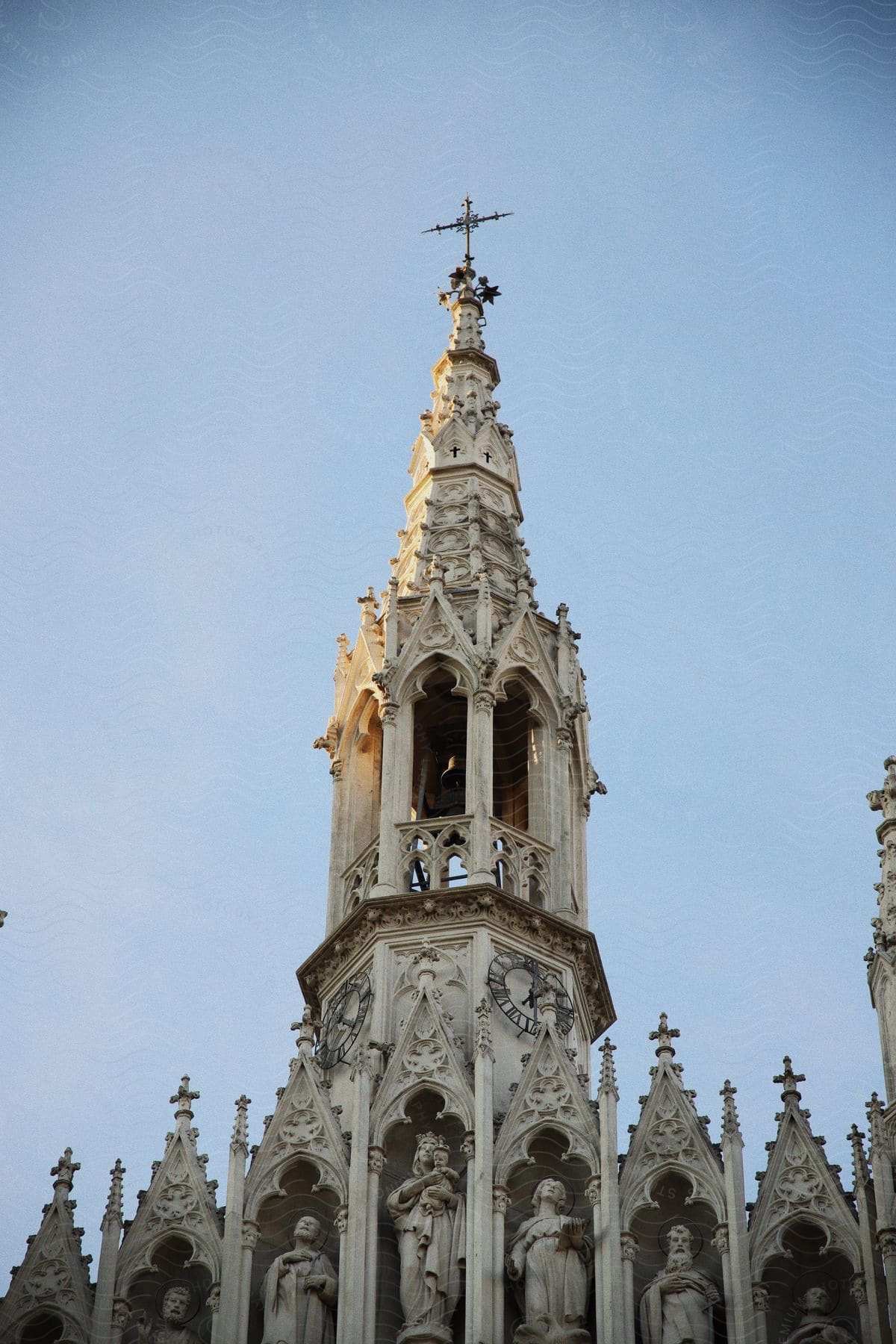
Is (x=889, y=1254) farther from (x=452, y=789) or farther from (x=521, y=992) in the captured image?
(x=452, y=789)

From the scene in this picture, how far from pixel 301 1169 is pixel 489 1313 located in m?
3.15

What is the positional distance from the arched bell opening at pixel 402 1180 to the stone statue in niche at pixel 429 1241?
0.04 metres

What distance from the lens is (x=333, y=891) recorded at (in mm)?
36344

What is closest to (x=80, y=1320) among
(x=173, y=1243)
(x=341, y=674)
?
(x=173, y=1243)

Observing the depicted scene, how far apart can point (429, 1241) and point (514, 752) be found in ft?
30.9

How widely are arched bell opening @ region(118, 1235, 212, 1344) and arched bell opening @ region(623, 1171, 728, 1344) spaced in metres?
4.76

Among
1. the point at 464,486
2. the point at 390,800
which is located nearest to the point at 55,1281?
the point at 390,800

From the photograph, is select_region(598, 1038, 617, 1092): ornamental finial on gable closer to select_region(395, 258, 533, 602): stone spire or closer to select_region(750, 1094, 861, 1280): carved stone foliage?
select_region(750, 1094, 861, 1280): carved stone foliage

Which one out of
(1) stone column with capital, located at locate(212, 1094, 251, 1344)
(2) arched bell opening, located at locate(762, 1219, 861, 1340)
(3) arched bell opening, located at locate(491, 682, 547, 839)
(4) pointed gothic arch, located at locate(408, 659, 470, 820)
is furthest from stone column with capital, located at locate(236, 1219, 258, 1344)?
(3) arched bell opening, located at locate(491, 682, 547, 839)

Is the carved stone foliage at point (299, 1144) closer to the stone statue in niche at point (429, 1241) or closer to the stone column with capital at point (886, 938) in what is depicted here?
the stone statue in niche at point (429, 1241)

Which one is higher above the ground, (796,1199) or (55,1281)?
(796,1199)

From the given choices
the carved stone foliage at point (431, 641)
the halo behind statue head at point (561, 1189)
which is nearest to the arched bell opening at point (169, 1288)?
the halo behind statue head at point (561, 1189)

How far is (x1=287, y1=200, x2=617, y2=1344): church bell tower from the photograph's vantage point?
3077 cm

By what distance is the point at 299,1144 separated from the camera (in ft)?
104
